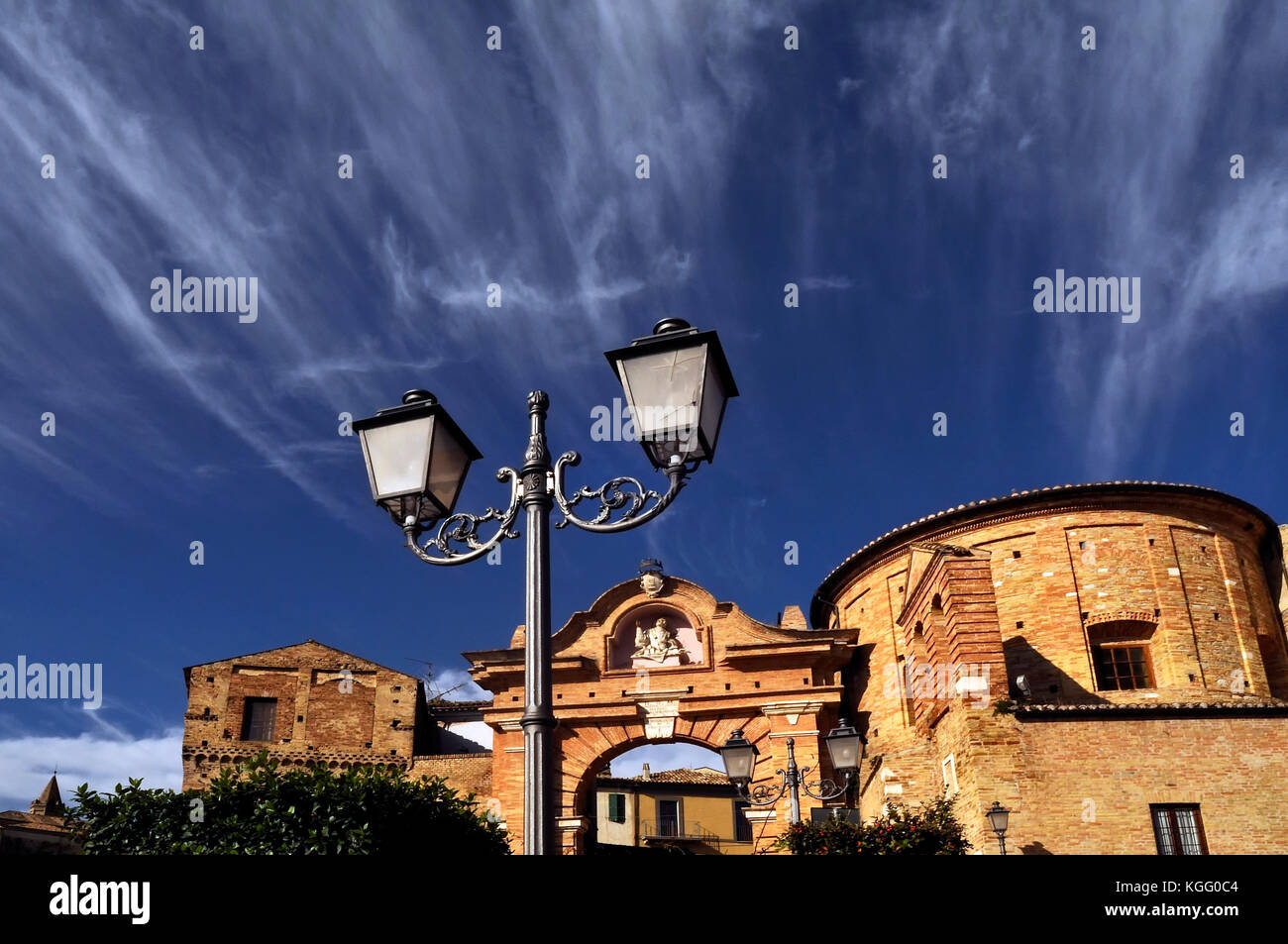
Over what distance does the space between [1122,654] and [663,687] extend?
→ 11060 mm

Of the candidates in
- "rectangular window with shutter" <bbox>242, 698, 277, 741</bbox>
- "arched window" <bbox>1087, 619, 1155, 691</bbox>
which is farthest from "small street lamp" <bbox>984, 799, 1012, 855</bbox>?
"rectangular window with shutter" <bbox>242, 698, 277, 741</bbox>

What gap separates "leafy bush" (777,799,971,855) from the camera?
14.0 m

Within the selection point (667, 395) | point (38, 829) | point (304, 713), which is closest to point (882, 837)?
point (667, 395)

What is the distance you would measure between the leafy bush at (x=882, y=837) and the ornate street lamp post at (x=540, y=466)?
992cm

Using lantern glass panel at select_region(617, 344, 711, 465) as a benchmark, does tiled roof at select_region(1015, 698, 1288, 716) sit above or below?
below

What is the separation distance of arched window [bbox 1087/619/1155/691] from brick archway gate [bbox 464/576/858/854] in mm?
5789

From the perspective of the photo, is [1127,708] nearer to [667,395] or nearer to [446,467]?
[667,395]

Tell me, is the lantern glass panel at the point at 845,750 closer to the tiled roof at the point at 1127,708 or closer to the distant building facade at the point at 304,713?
the tiled roof at the point at 1127,708

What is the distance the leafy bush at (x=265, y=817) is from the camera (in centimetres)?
1069

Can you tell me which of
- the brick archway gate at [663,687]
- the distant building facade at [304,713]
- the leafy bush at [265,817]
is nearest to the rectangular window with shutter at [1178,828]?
the brick archway gate at [663,687]

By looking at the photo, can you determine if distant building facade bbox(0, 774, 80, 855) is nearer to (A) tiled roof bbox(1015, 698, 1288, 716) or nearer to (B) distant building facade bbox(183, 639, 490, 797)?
(B) distant building facade bbox(183, 639, 490, 797)

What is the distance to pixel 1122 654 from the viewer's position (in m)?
23.6
